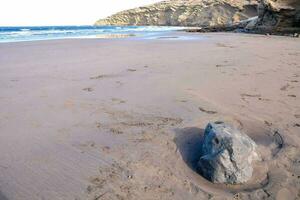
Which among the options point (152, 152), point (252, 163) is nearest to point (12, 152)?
point (152, 152)

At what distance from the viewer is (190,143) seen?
2852mm

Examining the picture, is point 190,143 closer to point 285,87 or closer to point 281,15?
point 285,87

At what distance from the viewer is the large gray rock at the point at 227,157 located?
7.50 ft

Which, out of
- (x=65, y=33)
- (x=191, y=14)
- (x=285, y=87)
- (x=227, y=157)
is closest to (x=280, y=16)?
(x=285, y=87)

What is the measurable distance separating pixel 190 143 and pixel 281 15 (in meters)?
18.9

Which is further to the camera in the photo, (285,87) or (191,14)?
(191,14)

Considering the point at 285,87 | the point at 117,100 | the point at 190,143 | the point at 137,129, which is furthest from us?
the point at 285,87

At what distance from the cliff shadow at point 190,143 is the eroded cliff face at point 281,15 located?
17.9 m

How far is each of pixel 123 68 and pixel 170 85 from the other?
1744 millimetres

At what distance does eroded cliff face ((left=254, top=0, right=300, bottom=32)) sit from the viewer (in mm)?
18562

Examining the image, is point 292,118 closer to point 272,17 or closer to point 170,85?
point 170,85

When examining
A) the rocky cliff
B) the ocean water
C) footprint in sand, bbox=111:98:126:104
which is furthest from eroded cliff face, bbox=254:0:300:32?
footprint in sand, bbox=111:98:126:104

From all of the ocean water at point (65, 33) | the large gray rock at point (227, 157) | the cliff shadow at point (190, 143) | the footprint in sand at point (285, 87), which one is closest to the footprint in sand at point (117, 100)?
the cliff shadow at point (190, 143)

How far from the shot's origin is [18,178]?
2287 millimetres
